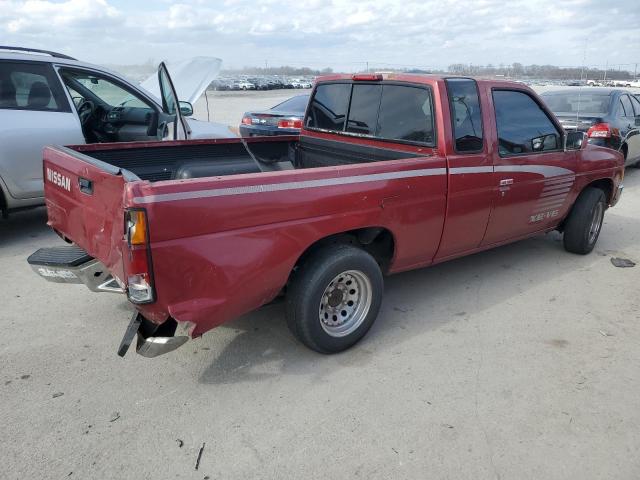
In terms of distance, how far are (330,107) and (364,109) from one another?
48 cm

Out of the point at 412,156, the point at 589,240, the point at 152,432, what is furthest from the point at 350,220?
the point at 589,240

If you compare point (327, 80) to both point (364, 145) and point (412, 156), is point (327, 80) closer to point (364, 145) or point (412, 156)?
point (364, 145)

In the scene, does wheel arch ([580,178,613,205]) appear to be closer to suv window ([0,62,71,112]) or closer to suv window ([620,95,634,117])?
suv window ([620,95,634,117])

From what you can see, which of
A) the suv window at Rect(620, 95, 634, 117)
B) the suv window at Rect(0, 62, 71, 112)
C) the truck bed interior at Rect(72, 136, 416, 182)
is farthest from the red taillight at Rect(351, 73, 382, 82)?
the suv window at Rect(620, 95, 634, 117)

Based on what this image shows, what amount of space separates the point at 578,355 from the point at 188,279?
267 cm

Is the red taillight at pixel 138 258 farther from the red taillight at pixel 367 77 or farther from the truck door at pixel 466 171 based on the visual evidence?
the red taillight at pixel 367 77

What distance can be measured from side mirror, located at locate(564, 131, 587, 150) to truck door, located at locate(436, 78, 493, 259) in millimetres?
1196

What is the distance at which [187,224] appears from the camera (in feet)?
8.16

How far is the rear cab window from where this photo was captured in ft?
12.2

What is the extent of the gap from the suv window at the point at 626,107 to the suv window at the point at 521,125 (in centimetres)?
574

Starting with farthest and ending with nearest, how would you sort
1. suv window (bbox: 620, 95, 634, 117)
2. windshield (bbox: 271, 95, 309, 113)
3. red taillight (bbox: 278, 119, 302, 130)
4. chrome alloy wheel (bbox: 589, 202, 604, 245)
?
windshield (bbox: 271, 95, 309, 113) < red taillight (bbox: 278, 119, 302, 130) < suv window (bbox: 620, 95, 634, 117) < chrome alloy wheel (bbox: 589, 202, 604, 245)

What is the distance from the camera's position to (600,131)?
8.37 metres

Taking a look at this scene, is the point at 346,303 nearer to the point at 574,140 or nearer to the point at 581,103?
the point at 574,140

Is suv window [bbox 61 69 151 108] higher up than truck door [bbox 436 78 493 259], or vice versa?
suv window [bbox 61 69 151 108]
